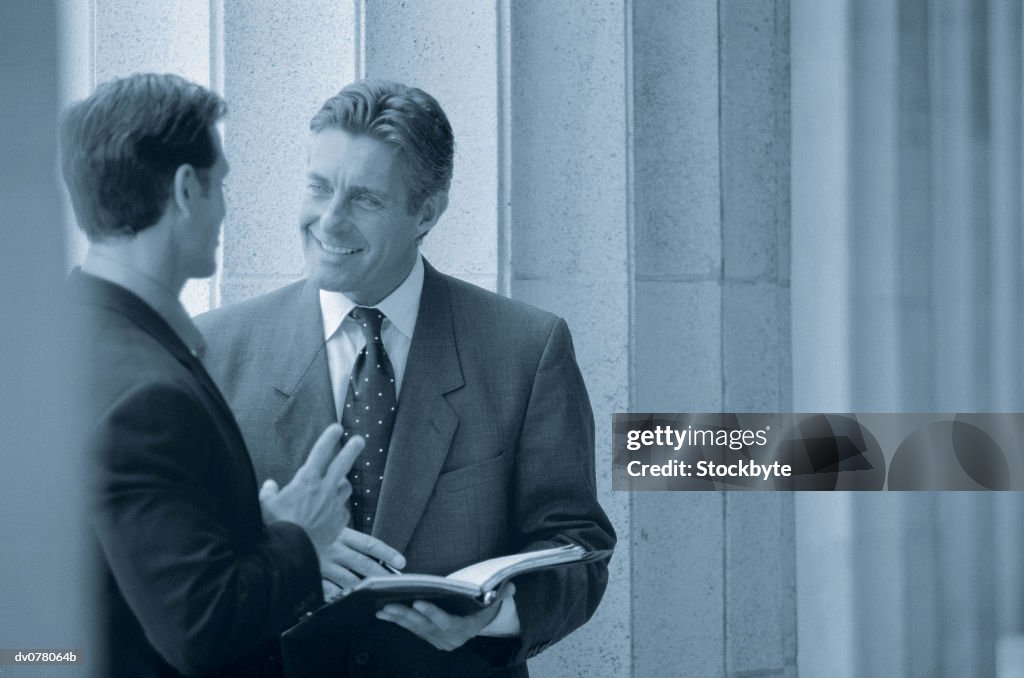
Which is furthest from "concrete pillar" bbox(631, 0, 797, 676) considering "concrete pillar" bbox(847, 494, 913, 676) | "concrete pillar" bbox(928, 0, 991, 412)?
"concrete pillar" bbox(928, 0, 991, 412)

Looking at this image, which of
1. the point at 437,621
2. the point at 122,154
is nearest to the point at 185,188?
the point at 122,154

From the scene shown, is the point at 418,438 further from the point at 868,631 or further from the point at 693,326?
the point at 868,631

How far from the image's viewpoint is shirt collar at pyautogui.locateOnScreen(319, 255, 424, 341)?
7.38 feet

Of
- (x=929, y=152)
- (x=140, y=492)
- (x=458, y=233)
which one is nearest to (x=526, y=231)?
(x=458, y=233)

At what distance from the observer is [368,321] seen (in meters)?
2.26

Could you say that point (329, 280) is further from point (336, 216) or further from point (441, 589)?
point (441, 589)

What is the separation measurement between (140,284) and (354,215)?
465mm

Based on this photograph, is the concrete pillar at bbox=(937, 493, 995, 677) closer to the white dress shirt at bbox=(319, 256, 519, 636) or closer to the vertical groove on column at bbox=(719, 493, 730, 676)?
the vertical groove on column at bbox=(719, 493, 730, 676)

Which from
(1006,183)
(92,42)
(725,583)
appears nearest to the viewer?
(92,42)

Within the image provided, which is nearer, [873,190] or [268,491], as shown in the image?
[268,491]

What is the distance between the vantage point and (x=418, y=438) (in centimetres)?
222

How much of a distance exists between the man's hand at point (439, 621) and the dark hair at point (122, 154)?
0.73m

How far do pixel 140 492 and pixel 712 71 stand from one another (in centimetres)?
218

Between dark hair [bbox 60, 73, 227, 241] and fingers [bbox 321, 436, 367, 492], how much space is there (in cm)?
48
